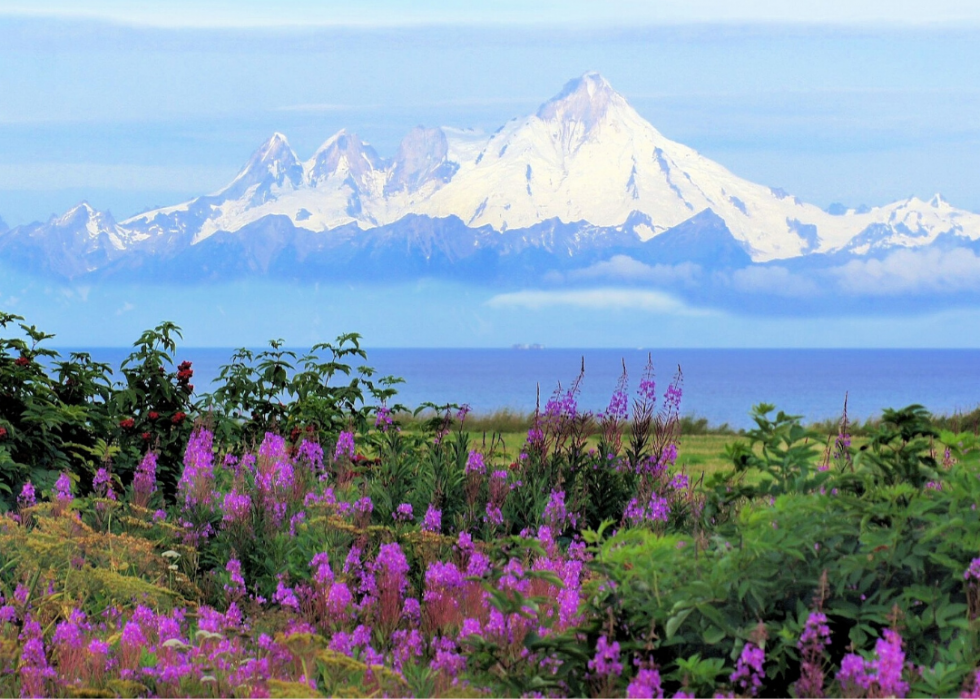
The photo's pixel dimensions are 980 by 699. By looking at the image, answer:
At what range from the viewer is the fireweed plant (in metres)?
3.74

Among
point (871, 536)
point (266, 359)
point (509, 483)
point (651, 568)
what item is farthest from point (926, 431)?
point (266, 359)

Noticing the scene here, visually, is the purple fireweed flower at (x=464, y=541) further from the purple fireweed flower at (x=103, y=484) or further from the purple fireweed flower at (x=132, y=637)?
the purple fireweed flower at (x=103, y=484)

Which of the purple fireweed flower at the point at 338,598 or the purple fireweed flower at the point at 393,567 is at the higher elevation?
the purple fireweed flower at the point at 393,567

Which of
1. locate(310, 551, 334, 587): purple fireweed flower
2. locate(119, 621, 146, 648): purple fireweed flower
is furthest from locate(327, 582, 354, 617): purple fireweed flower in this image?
locate(119, 621, 146, 648): purple fireweed flower

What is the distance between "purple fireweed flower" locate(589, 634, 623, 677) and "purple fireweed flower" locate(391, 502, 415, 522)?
215 cm

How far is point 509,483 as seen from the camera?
6422 mm

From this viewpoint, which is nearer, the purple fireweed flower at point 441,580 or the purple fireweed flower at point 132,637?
the purple fireweed flower at point 132,637

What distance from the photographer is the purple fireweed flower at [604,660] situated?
3.61 meters

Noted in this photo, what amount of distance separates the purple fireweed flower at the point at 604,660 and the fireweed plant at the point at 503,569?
0.04 feet

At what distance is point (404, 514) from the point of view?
239 inches

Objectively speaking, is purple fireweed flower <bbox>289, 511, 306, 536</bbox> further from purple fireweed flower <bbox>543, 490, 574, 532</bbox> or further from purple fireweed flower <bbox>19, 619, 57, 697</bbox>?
purple fireweed flower <bbox>19, 619, 57, 697</bbox>

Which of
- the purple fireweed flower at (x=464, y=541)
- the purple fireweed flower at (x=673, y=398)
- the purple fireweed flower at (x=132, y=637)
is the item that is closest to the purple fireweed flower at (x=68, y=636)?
the purple fireweed flower at (x=132, y=637)

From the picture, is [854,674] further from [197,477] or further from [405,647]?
[197,477]

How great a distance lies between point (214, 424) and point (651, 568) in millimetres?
5107
